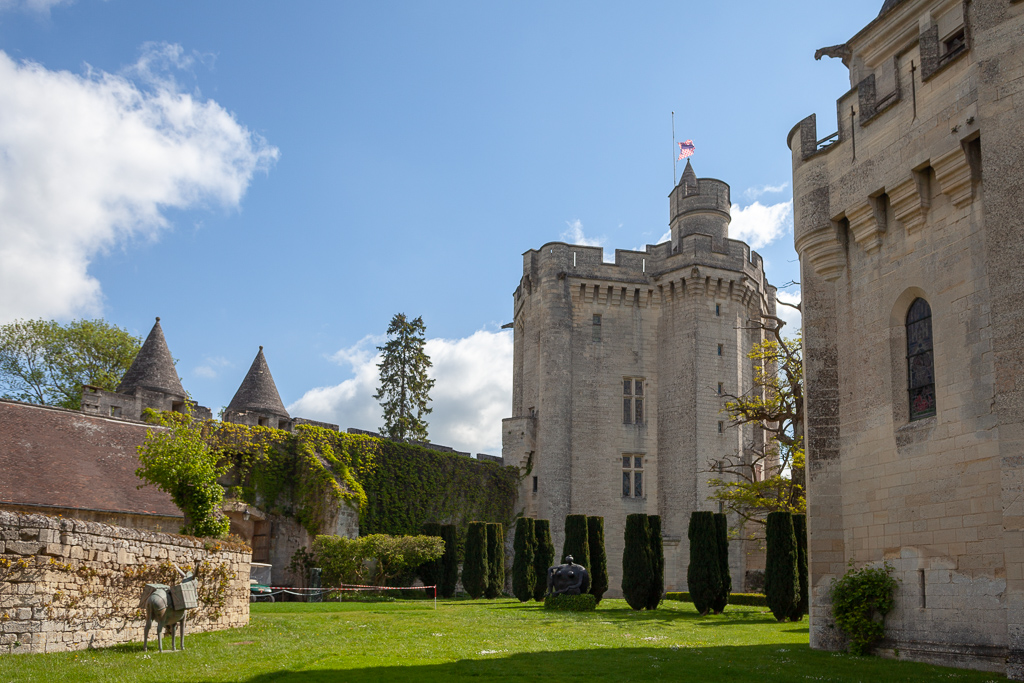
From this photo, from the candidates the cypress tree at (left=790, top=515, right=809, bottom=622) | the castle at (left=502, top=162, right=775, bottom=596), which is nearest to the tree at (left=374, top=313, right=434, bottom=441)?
the castle at (left=502, top=162, right=775, bottom=596)

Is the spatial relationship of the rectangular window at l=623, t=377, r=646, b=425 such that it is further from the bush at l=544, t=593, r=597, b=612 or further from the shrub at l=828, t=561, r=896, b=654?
the shrub at l=828, t=561, r=896, b=654

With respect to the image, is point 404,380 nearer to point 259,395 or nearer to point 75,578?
point 259,395

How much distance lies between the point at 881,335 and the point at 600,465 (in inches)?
903

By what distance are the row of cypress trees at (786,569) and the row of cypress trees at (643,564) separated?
12.2 feet

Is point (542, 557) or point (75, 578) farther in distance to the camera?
point (542, 557)

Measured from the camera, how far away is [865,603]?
11008mm

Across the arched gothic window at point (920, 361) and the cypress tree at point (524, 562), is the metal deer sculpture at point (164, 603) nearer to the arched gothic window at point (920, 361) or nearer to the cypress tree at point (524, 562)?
the arched gothic window at point (920, 361)

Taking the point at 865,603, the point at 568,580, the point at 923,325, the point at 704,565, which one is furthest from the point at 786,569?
the point at 923,325

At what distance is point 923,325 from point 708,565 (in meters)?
12.0

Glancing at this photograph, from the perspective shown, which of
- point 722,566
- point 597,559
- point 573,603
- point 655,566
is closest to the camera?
point 573,603

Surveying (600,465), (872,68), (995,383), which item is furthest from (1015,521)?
(600,465)

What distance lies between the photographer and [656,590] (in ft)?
73.5

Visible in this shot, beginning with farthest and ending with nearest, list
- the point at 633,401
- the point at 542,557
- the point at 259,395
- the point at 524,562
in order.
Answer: the point at 633,401
the point at 259,395
the point at 542,557
the point at 524,562

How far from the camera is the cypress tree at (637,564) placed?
22.2 metres
